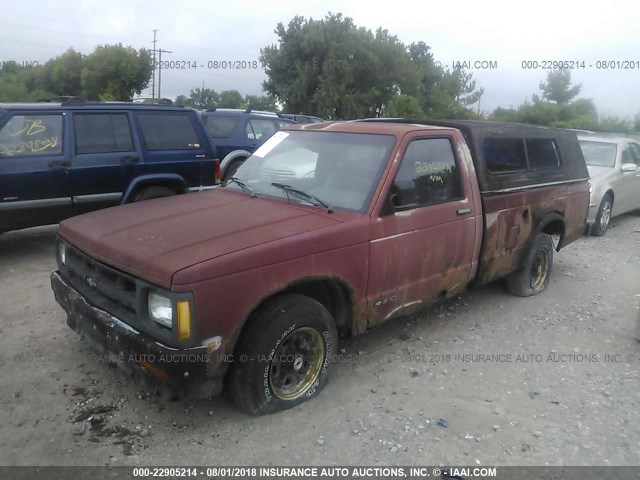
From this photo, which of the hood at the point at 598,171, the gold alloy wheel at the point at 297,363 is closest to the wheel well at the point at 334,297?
the gold alloy wheel at the point at 297,363

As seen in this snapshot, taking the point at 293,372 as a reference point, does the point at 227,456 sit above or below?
below

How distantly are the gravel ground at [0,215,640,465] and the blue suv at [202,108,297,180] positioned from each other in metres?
6.10

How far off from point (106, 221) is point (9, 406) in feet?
4.28

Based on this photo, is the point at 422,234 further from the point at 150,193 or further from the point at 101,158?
the point at 101,158

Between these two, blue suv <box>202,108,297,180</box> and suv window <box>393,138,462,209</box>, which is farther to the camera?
blue suv <box>202,108,297,180</box>

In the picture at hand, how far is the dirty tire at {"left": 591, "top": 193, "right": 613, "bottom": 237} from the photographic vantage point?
8844mm

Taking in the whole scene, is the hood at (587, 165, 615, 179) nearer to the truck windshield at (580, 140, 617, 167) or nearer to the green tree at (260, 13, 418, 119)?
the truck windshield at (580, 140, 617, 167)

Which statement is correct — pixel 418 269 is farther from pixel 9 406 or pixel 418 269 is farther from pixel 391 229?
pixel 9 406

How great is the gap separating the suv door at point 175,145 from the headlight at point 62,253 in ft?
10.7

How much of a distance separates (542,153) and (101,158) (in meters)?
5.16

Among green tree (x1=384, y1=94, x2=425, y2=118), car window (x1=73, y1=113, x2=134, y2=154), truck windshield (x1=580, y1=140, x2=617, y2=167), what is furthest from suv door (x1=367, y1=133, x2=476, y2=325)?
green tree (x1=384, y1=94, x2=425, y2=118)

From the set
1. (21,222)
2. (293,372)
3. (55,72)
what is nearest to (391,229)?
(293,372)

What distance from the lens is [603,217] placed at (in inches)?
354

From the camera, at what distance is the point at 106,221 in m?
3.66
